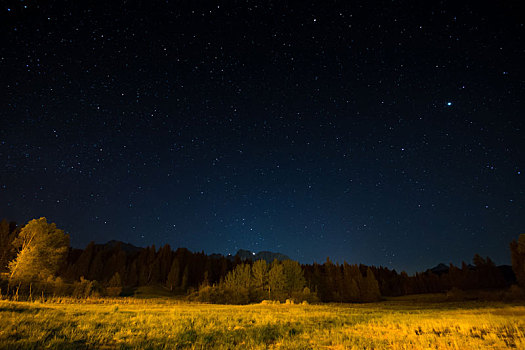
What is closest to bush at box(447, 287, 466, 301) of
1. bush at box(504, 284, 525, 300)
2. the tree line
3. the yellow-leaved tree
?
the tree line

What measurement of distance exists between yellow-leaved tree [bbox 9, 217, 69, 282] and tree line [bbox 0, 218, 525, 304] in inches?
3.8

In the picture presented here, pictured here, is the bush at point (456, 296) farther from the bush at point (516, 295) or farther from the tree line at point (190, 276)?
the bush at point (516, 295)

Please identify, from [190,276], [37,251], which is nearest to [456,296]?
[190,276]

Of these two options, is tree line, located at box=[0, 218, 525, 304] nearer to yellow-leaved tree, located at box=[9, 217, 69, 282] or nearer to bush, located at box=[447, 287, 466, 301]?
yellow-leaved tree, located at box=[9, 217, 69, 282]

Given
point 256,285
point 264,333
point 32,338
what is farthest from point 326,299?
point 32,338

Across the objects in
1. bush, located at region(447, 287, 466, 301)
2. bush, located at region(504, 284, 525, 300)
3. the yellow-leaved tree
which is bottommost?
bush, located at region(447, 287, 466, 301)

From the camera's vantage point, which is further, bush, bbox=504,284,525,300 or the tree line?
bush, bbox=504,284,525,300

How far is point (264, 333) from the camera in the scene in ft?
48.7

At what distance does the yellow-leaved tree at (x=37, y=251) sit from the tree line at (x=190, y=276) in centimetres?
10

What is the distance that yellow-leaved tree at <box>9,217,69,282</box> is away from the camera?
33375 mm

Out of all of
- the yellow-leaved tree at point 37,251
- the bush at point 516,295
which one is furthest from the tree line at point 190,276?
the bush at point 516,295

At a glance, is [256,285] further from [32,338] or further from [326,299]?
[32,338]

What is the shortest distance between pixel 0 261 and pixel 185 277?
199 ft

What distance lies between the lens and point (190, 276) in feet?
347
